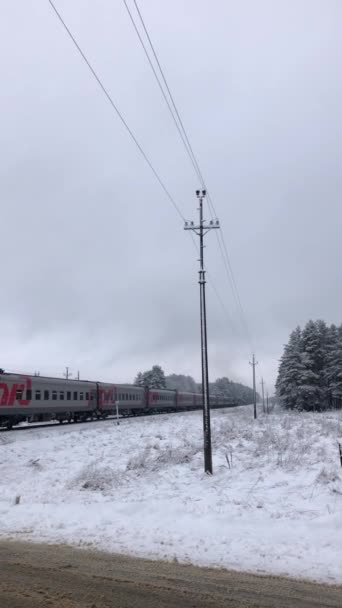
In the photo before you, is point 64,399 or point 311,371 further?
point 311,371

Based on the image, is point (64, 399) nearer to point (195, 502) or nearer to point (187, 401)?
point (195, 502)

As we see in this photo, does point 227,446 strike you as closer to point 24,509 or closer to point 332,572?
point 24,509

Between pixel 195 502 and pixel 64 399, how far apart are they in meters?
27.4

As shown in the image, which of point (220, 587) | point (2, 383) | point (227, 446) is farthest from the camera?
point (2, 383)

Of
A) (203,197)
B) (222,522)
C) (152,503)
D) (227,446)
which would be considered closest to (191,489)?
(152,503)

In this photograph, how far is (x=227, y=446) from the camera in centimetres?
1669

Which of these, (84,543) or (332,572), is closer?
(332,572)

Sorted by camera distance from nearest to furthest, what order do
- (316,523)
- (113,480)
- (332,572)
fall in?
(332,572) → (316,523) → (113,480)

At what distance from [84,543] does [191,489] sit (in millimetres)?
4222

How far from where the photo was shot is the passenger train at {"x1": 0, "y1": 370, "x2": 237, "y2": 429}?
29391 mm

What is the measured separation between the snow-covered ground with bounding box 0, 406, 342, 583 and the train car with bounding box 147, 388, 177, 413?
129 ft

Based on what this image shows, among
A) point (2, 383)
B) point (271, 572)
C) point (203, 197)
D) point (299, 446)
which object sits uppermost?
point (203, 197)

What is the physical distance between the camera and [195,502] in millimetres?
10359

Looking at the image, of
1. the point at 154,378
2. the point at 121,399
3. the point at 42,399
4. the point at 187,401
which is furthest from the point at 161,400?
the point at 154,378
